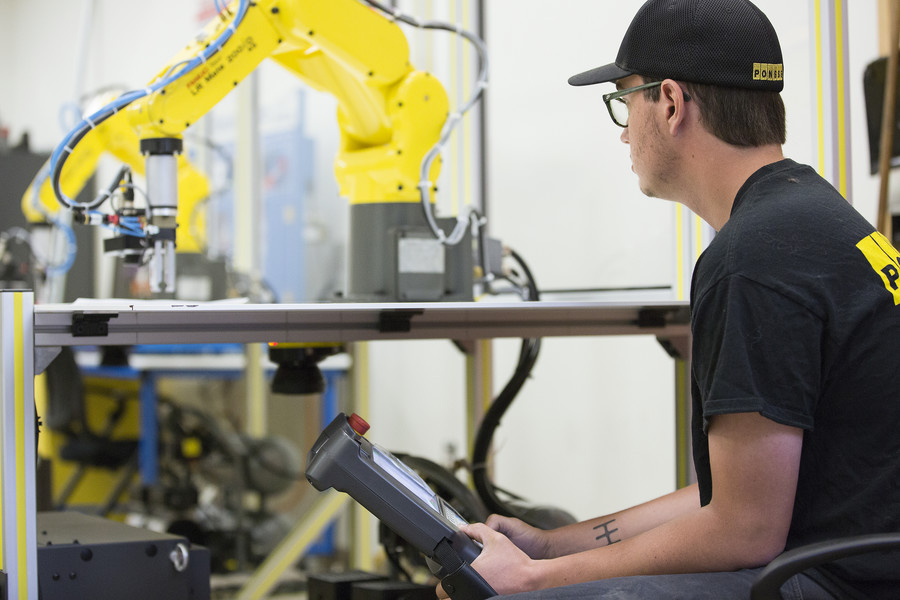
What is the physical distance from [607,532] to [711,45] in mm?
737

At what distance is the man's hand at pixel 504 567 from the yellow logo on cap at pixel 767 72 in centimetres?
69

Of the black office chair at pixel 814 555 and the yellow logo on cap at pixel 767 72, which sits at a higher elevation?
the yellow logo on cap at pixel 767 72

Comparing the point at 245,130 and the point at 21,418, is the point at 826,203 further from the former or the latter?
the point at 245,130

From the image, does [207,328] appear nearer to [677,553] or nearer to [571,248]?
[677,553]

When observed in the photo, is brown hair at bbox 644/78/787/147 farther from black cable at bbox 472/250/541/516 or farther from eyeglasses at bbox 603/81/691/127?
black cable at bbox 472/250/541/516

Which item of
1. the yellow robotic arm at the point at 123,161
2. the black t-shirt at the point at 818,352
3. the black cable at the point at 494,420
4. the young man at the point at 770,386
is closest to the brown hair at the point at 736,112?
the young man at the point at 770,386

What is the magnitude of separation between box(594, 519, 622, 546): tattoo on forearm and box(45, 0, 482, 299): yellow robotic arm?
2.19 ft

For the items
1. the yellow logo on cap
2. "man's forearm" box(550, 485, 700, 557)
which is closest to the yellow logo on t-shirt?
the yellow logo on cap

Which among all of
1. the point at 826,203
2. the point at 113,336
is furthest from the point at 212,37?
the point at 826,203

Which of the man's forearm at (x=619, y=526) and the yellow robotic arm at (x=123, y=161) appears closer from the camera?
the man's forearm at (x=619, y=526)

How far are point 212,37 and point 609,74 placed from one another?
841 mm

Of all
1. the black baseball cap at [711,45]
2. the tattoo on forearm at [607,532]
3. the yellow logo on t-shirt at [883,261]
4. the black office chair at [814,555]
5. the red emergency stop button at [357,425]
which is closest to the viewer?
the black office chair at [814,555]

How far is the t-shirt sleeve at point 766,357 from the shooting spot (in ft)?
3.57

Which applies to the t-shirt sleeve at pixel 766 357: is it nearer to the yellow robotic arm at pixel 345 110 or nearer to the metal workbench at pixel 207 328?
the metal workbench at pixel 207 328
